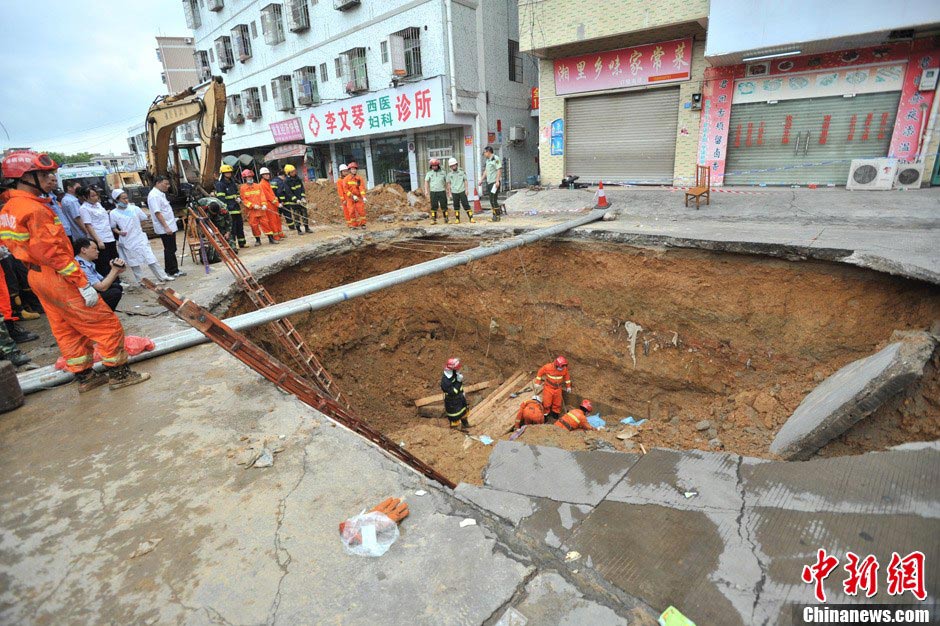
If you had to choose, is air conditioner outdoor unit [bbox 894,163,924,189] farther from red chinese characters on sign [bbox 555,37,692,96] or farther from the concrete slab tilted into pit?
the concrete slab tilted into pit

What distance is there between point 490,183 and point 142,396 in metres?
Result: 8.69

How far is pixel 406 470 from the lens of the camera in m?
2.90

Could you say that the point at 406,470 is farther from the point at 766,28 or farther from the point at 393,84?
the point at 393,84

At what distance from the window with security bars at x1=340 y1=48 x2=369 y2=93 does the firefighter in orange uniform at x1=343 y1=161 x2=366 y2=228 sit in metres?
7.89

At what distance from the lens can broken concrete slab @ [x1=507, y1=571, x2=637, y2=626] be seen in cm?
192

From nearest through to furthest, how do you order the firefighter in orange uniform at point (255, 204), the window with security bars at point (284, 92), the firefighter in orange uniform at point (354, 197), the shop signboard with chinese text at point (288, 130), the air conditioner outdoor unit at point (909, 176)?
the air conditioner outdoor unit at point (909, 176) < the firefighter in orange uniform at point (255, 204) < the firefighter in orange uniform at point (354, 197) < the shop signboard with chinese text at point (288, 130) < the window with security bars at point (284, 92)

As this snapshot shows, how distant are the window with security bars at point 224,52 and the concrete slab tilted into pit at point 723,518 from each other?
28571mm

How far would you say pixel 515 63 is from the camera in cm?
1692

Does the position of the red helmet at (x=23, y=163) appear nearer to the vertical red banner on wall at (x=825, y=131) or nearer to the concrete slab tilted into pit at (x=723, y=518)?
the concrete slab tilted into pit at (x=723, y=518)

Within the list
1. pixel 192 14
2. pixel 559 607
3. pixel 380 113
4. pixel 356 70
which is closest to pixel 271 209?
pixel 380 113

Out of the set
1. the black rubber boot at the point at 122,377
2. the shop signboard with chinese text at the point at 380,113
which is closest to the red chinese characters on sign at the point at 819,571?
the black rubber boot at the point at 122,377

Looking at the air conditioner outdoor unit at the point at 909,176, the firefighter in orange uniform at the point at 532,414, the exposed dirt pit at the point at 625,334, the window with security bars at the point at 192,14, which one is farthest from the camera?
the window with security bars at the point at 192,14

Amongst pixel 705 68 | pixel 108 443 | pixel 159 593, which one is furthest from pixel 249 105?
pixel 159 593

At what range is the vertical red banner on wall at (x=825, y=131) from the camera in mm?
10320
